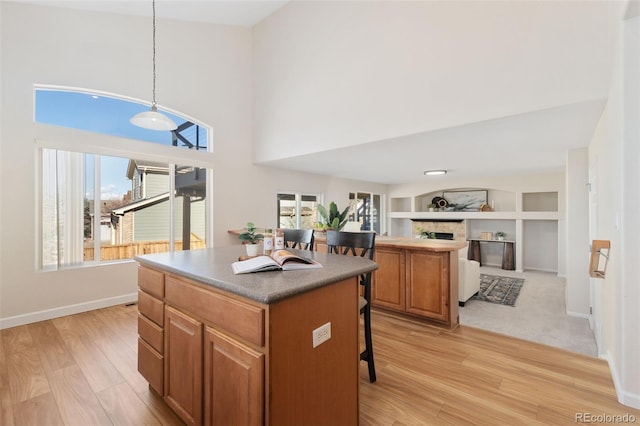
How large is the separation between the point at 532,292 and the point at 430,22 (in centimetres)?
460

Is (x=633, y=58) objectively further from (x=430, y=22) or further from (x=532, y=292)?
(x=532, y=292)

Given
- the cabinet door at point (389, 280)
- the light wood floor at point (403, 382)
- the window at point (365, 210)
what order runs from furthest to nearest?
the window at point (365, 210)
the cabinet door at point (389, 280)
the light wood floor at point (403, 382)

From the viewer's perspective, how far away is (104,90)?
3.75m

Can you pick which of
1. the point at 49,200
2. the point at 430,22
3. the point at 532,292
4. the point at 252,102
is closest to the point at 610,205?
the point at 430,22

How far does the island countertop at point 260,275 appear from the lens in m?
1.14

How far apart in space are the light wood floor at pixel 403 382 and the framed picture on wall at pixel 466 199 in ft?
18.3

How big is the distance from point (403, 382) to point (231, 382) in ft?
4.70

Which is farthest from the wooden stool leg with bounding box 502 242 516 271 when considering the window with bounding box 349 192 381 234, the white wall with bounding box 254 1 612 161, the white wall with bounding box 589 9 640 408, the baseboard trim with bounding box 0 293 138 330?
the baseboard trim with bounding box 0 293 138 330

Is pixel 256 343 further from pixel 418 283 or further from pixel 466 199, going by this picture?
pixel 466 199

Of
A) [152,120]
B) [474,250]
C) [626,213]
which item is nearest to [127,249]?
[152,120]

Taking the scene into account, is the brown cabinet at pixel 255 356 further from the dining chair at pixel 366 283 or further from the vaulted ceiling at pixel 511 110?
the vaulted ceiling at pixel 511 110

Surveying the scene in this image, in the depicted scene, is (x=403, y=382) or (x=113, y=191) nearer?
(x=403, y=382)

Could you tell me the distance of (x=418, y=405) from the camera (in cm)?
184

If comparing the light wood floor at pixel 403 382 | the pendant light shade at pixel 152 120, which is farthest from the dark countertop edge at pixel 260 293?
the pendant light shade at pixel 152 120
